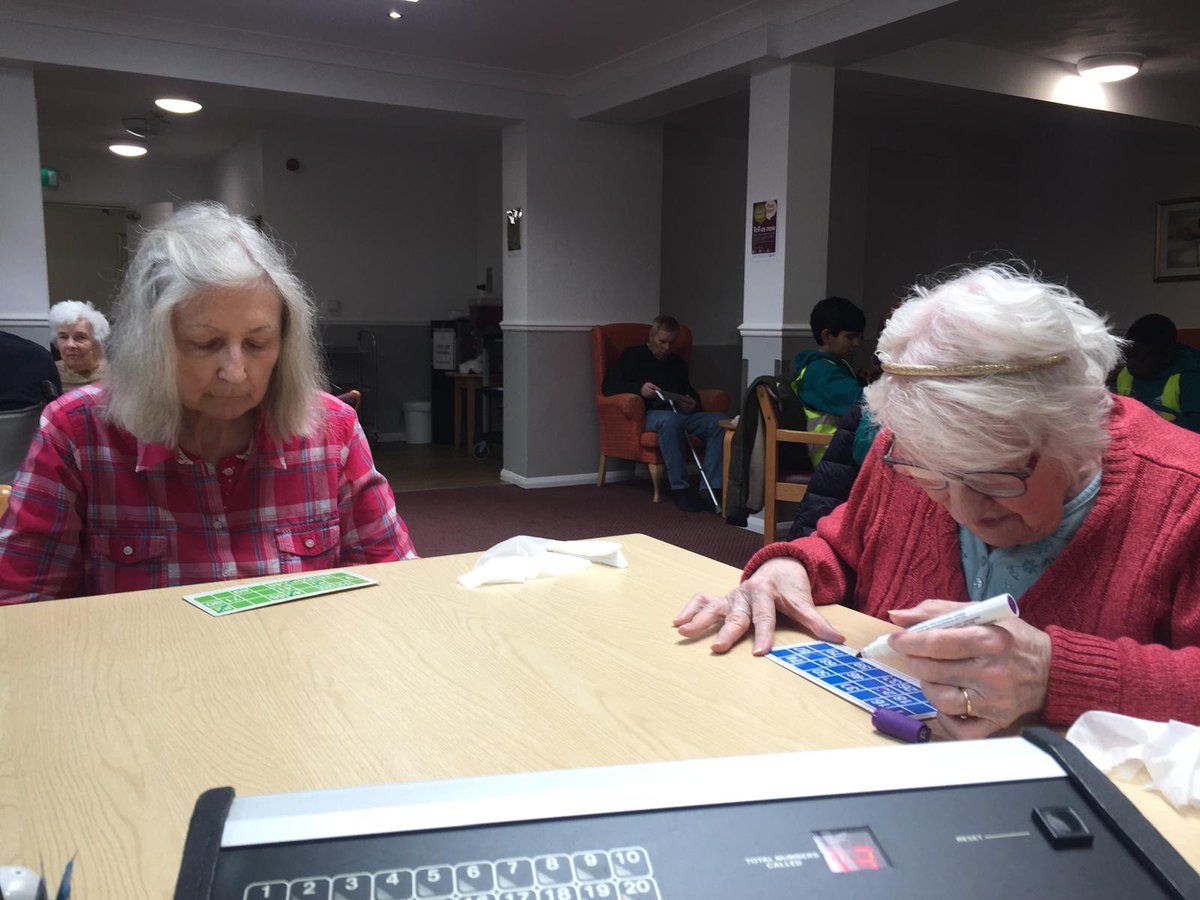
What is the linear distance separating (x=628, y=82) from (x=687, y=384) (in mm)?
2001

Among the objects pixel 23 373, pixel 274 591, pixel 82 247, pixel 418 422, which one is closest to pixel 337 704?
pixel 274 591

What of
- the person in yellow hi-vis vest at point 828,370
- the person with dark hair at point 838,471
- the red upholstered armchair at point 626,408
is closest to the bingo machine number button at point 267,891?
the person with dark hair at point 838,471

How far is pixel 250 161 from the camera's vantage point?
8133 mm

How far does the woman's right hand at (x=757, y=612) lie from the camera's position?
1.14 meters

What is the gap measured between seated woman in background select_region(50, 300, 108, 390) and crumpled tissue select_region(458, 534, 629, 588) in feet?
12.7

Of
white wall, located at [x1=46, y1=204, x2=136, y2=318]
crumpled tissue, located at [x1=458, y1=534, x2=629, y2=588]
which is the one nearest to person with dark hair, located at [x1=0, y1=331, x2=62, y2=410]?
crumpled tissue, located at [x1=458, y1=534, x2=629, y2=588]

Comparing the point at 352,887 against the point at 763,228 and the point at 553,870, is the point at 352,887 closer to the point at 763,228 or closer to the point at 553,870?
the point at 553,870

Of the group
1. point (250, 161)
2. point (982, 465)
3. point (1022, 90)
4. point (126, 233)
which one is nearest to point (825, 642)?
point (982, 465)

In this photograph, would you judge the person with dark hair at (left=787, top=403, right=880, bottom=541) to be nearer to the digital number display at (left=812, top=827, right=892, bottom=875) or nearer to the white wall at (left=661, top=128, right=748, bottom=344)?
the digital number display at (left=812, top=827, right=892, bottom=875)

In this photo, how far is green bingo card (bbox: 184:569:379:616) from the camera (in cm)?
127

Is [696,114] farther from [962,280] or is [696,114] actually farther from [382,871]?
[382,871]

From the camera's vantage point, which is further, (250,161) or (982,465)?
(250,161)

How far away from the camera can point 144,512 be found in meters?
1.55

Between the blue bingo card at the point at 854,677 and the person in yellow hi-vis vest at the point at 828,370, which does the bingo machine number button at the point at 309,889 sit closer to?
the blue bingo card at the point at 854,677
